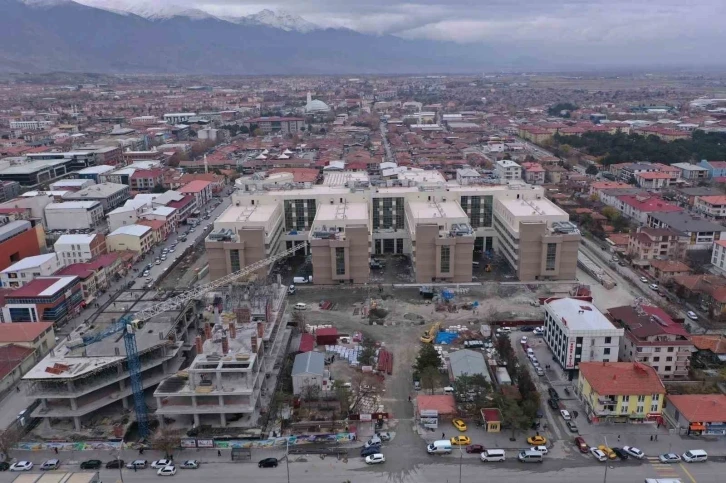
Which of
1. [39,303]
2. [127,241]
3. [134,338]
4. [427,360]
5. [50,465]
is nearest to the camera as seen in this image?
[50,465]

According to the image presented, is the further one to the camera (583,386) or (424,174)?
(424,174)

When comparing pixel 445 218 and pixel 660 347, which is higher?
pixel 445 218

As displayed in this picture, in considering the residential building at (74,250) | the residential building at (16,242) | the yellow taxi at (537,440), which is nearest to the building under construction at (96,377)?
the yellow taxi at (537,440)

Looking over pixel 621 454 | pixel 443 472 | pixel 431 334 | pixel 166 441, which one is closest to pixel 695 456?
pixel 621 454

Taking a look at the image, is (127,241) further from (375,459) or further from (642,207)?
(642,207)

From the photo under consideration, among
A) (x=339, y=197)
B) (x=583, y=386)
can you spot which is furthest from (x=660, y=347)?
(x=339, y=197)

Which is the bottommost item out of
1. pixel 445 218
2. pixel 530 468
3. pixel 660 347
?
pixel 530 468

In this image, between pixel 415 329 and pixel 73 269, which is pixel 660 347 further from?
pixel 73 269

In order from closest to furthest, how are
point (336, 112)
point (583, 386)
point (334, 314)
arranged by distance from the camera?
point (583, 386)
point (334, 314)
point (336, 112)
